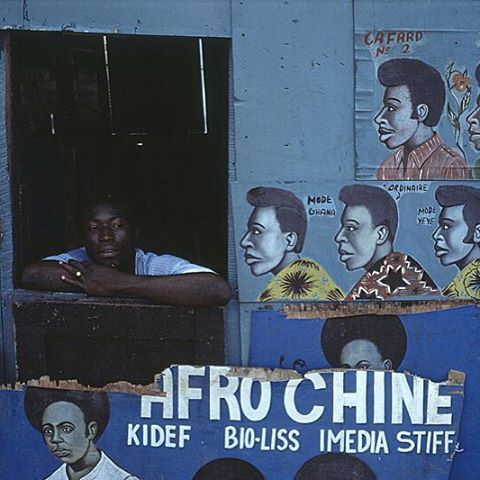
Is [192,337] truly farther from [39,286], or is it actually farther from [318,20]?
[318,20]

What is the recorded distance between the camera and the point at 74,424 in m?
2.88

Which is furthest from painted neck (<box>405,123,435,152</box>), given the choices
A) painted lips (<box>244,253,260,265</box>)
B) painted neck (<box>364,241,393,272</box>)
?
painted lips (<box>244,253,260,265</box>)

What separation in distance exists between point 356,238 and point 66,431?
1513 millimetres

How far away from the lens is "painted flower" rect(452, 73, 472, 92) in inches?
108

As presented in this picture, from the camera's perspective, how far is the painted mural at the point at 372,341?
280cm

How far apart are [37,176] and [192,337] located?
153cm

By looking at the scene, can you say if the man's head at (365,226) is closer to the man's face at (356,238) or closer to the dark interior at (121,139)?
the man's face at (356,238)

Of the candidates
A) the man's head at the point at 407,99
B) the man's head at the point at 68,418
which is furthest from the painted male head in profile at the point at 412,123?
the man's head at the point at 68,418

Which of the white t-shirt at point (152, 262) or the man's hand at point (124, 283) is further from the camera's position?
the white t-shirt at point (152, 262)

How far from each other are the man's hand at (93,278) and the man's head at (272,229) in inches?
22.2

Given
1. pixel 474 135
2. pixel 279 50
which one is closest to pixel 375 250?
pixel 474 135

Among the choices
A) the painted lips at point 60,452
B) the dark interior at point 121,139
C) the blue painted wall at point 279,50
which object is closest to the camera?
the blue painted wall at point 279,50

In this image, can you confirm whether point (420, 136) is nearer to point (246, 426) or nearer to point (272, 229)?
point (272, 229)

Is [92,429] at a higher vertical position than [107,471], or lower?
higher
